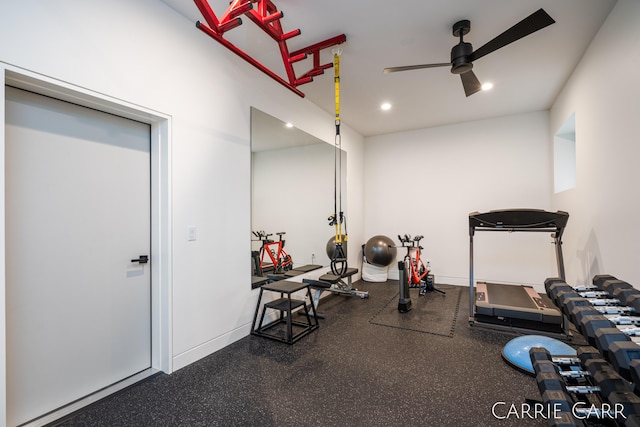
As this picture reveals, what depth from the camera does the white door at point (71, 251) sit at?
1.79 m

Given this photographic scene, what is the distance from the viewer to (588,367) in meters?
1.65

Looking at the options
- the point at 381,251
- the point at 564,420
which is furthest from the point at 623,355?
the point at 381,251

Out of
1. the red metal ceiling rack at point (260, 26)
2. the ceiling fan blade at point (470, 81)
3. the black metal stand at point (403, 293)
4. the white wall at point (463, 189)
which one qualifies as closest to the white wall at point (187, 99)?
the red metal ceiling rack at point (260, 26)

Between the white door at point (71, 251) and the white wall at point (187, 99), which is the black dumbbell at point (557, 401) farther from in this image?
the white door at point (71, 251)

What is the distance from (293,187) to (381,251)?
83.7 inches

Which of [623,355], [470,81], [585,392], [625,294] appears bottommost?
[585,392]

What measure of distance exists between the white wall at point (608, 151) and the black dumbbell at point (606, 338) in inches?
52.1

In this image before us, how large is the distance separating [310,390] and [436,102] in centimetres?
415

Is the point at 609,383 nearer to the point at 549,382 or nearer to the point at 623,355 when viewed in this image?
the point at 549,382

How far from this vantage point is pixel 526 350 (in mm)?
2498

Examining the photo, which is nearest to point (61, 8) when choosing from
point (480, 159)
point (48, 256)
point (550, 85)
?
point (48, 256)

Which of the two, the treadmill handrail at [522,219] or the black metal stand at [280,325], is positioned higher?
the treadmill handrail at [522,219]

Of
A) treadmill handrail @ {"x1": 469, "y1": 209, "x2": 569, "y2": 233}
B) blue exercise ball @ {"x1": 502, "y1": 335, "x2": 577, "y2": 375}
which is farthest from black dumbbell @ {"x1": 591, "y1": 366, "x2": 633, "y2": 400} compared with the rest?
treadmill handrail @ {"x1": 469, "y1": 209, "x2": 569, "y2": 233}

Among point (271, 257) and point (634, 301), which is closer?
point (634, 301)
